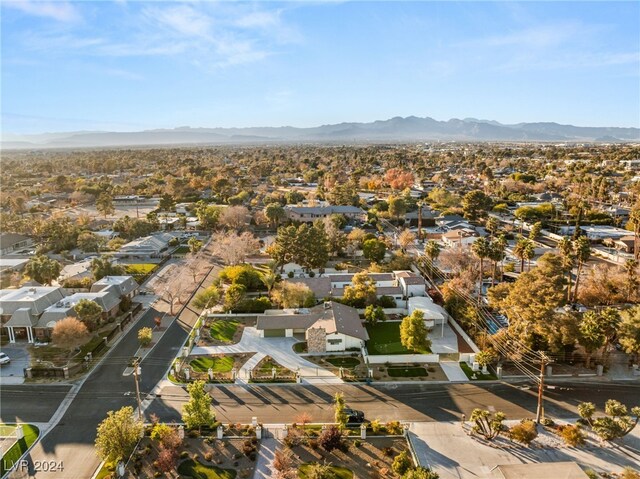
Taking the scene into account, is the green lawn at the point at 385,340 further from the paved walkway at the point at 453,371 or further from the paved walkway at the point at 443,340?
the paved walkway at the point at 443,340

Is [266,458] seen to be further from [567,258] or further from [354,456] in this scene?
[567,258]

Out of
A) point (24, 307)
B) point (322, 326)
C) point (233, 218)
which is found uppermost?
point (233, 218)

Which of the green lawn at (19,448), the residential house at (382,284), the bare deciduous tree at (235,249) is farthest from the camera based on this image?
the bare deciduous tree at (235,249)

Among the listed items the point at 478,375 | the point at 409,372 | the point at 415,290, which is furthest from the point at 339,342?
the point at 415,290

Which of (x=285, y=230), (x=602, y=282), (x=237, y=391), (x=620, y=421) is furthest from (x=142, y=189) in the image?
(x=620, y=421)

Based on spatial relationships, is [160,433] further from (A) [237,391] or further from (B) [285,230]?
(B) [285,230]

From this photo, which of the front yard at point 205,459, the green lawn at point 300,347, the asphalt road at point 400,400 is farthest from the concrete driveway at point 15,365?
the green lawn at point 300,347
